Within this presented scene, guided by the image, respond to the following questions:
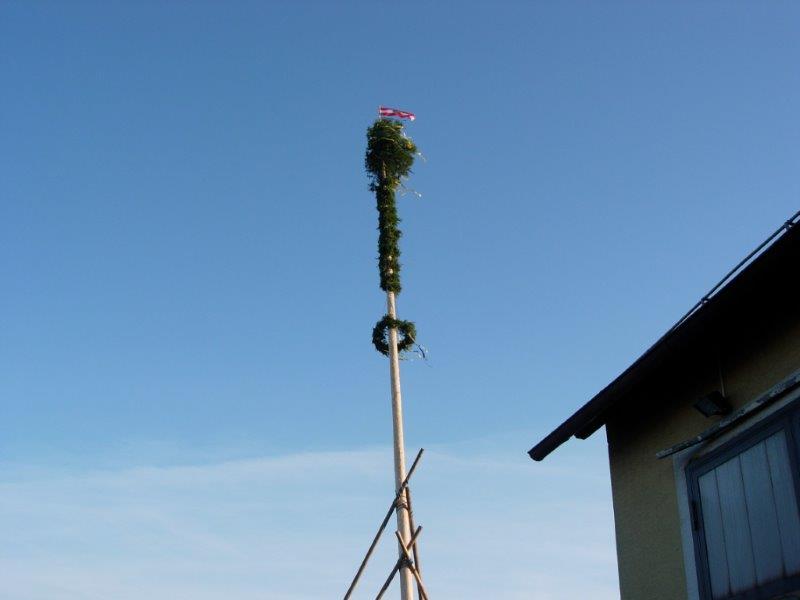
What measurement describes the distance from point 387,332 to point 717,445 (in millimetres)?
11103

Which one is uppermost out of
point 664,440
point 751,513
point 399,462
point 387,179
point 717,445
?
point 387,179

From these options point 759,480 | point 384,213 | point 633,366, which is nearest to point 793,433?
point 759,480

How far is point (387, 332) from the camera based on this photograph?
18.5 m

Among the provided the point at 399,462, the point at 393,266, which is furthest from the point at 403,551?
the point at 393,266

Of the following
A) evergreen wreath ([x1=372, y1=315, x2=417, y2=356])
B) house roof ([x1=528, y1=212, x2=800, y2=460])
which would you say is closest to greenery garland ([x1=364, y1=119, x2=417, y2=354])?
evergreen wreath ([x1=372, y1=315, x2=417, y2=356])

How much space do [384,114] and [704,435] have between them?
14.7 metres

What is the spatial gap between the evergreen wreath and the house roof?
9073mm

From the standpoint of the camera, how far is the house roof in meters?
6.94

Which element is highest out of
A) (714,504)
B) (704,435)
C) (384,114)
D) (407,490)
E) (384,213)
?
(384,114)

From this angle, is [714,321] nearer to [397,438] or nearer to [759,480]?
[759,480]

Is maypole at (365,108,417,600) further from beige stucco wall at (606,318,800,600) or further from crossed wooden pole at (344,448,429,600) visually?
beige stucco wall at (606,318,800,600)

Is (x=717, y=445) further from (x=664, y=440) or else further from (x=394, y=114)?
(x=394, y=114)

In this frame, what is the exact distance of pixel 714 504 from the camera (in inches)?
301

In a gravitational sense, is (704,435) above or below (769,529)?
above
